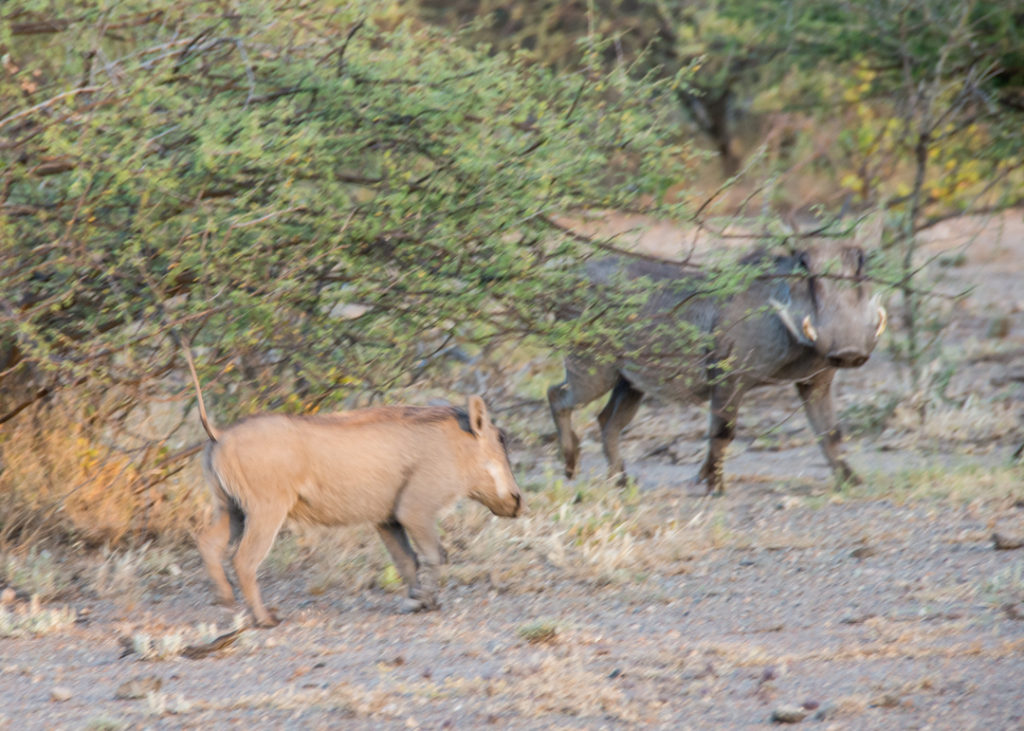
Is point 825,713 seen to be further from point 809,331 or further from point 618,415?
point 618,415

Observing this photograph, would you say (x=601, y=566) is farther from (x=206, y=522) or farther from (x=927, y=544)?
(x=206, y=522)

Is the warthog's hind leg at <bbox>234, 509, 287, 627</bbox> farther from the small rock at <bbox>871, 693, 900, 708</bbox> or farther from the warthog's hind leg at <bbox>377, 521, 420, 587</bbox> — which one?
the small rock at <bbox>871, 693, 900, 708</bbox>

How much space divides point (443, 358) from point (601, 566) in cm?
152

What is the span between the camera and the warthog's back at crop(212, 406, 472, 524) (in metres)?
4.56

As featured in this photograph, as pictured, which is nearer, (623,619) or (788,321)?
(623,619)

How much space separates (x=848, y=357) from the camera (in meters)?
6.45

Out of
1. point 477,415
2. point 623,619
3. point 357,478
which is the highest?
point 477,415

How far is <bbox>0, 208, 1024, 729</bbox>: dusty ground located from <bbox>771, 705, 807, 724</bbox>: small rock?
0.03 meters

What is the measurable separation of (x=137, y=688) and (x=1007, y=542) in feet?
10.9

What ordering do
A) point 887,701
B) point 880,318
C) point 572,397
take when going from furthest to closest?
point 572,397 < point 880,318 < point 887,701

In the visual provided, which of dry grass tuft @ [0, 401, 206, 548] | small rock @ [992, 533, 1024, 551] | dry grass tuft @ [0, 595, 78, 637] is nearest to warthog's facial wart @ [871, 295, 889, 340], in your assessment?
small rock @ [992, 533, 1024, 551]

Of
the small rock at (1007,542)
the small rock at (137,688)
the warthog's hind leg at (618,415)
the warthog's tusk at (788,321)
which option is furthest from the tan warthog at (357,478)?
the warthog's hind leg at (618,415)

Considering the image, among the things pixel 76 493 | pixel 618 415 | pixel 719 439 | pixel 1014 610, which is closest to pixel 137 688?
pixel 76 493

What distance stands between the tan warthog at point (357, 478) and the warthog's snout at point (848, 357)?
2068mm
